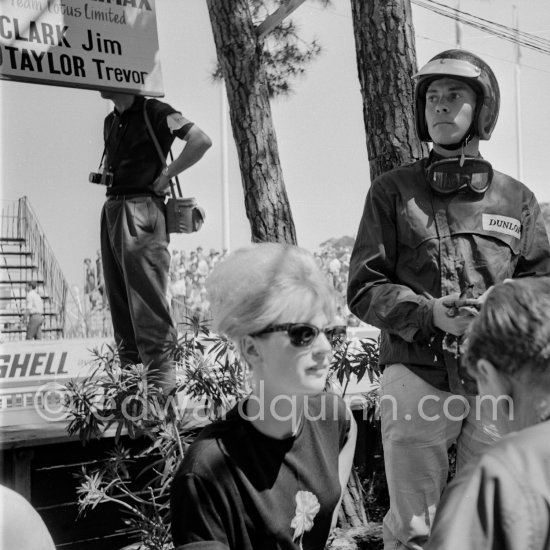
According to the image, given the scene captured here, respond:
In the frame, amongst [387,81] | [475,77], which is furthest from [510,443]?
[387,81]

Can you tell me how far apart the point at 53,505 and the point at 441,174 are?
2445 millimetres

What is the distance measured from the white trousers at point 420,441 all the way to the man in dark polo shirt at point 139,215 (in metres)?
2.04

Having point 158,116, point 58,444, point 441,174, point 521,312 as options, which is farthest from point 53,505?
point 521,312

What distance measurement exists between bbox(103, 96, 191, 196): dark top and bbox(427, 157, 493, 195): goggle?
206cm

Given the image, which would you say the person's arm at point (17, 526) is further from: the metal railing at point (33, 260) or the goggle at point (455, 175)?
the metal railing at point (33, 260)

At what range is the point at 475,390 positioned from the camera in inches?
103

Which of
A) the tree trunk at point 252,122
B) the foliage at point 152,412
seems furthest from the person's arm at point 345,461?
the tree trunk at point 252,122

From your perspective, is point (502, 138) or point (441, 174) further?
point (502, 138)

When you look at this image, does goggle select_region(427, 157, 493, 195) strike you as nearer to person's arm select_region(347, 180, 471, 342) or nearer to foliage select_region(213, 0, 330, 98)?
person's arm select_region(347, 180, 471, 342)

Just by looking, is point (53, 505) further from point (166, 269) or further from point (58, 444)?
point (166, 269)

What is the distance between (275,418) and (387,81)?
229 cm

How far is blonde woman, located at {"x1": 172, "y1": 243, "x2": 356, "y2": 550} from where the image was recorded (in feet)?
6.10

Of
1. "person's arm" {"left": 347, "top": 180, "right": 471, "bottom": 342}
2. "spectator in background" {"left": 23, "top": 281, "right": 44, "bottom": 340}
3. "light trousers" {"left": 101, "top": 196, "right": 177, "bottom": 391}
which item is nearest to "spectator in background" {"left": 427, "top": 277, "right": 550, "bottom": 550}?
"person's arm" {"left": 347, "top": 180, "right": 471, "bottom": 342}

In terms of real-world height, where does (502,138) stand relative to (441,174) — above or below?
above
